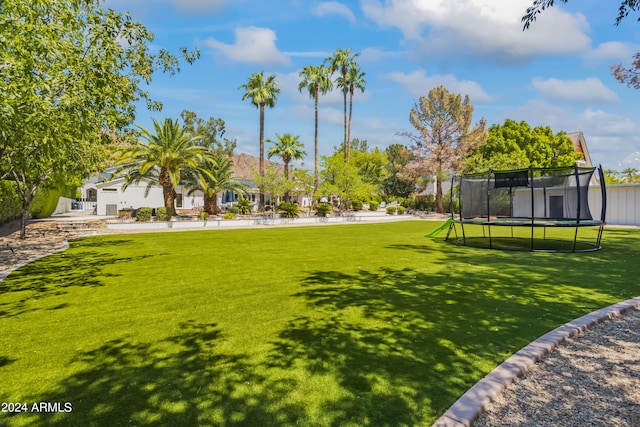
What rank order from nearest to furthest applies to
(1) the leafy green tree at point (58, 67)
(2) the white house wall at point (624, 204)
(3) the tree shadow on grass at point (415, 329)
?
(3) the tree shadow on grass at point (415, 329) → (1) the leafy green tree at point (58, 67) → (2) the white house wall at point (624, 204)

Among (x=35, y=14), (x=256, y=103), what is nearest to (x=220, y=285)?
(x=35, y=14)

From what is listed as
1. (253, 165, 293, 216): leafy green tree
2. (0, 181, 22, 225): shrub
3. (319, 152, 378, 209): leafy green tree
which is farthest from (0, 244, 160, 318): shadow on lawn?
(319, 152, 378, 209): leafy green tree

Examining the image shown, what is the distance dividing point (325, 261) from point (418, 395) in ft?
25.2

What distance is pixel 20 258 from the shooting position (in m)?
12.0

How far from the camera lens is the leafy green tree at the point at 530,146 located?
4617cm

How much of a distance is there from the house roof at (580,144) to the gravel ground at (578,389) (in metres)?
55.9

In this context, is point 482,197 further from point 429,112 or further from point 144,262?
point 429,112

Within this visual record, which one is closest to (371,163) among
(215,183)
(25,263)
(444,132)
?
(444,132)

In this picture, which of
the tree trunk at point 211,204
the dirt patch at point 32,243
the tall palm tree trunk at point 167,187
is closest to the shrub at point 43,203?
the dirt patch at point 32,243

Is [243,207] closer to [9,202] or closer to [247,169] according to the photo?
[9,202]

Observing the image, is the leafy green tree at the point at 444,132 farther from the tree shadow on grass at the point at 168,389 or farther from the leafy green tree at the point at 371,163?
the tree shadow on grass at the point at 168,389

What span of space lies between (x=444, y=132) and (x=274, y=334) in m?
46.0

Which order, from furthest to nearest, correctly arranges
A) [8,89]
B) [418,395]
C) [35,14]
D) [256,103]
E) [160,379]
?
[256,103], [35,14], [8,89], [160,379], [418,395]

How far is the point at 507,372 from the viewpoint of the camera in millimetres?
3752
